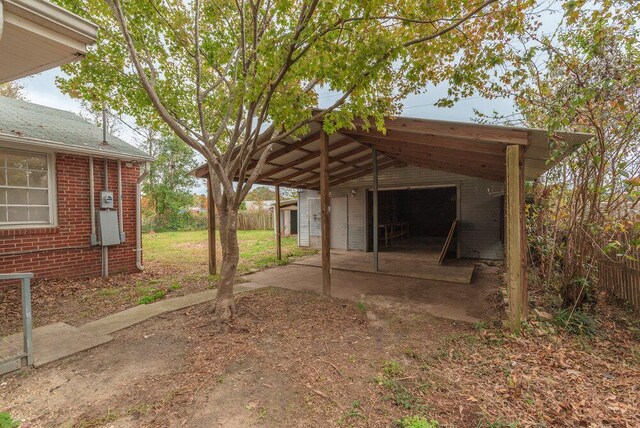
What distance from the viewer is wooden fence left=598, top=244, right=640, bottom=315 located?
12.9 ft

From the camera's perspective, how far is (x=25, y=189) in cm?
547

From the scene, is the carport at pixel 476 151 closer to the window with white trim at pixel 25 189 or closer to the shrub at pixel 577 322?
the shrub at pixel 577 322

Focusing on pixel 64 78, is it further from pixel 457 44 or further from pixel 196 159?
pixel 196 159

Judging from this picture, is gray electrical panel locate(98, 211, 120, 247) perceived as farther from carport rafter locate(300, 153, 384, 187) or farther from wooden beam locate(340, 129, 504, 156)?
wooden beam locate(340, 129, 504, 156)

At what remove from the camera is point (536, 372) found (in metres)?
2.71

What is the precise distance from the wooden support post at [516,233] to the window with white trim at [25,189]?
814cm

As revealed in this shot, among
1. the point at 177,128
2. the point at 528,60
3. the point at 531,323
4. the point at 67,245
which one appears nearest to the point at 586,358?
the point at 531,323

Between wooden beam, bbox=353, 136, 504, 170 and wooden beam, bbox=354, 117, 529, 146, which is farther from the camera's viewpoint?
wooden beam, bbox=353, 136, 504, 170

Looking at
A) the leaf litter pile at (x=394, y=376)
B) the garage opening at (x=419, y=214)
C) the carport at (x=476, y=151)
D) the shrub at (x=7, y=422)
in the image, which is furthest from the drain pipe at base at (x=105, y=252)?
the garage opening at (x=419, y=214)

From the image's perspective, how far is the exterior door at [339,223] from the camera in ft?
36.1

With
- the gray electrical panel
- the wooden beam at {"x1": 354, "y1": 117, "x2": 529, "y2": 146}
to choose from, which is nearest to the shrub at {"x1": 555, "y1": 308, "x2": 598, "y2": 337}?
the wooden beam at {"x1": 354, "y1": 117, "x2": 529, "y2": 146}

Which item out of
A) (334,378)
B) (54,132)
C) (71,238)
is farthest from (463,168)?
(54,132)

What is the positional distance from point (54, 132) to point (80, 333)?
4.80m

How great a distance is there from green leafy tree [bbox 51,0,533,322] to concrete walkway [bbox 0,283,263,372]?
1.19m
